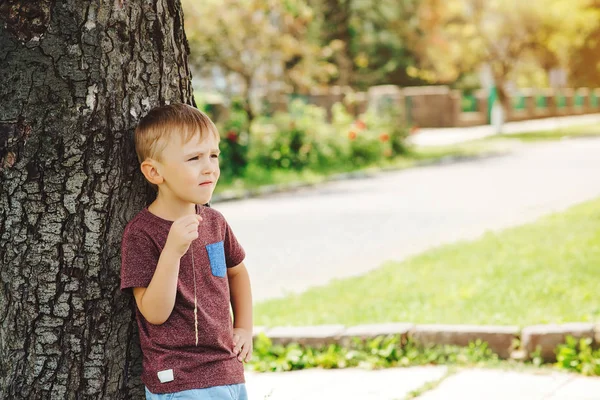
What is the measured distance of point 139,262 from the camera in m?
2.66

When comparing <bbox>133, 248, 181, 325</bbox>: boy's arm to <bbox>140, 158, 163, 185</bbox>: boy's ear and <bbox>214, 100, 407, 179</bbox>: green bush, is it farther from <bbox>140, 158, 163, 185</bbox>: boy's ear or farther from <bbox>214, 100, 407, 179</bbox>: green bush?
<bbox>214, 100, 407, 179</bbox>: green bush

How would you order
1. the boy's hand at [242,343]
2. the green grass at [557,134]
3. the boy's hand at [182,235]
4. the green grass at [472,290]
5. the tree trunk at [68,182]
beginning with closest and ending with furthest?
the boy's hand at [182,235], the tree trunk at [68,182], the boy's hand at [242,343], the green grass at [472,290], the green grass at [557,134]

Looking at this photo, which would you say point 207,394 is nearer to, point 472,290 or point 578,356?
point 578,356

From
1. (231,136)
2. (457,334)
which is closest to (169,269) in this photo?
(457,334)

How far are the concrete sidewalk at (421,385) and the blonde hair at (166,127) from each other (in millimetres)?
1857

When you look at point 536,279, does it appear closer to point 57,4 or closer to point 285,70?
point 57,4

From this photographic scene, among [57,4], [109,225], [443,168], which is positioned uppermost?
[57,4]

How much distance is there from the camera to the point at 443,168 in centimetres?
1906

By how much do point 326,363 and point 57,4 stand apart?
9.32ft

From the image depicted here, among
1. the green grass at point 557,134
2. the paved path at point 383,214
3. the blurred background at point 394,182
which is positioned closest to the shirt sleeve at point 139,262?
the blurred background at point 394,182

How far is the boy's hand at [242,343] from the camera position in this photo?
2885 millimetres

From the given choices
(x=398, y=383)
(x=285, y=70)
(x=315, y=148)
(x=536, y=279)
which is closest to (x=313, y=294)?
(x=536, y=279)

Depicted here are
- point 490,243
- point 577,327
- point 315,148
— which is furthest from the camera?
point 315,148

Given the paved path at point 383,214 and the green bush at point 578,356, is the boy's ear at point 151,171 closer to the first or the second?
the green bush at point 578,356
